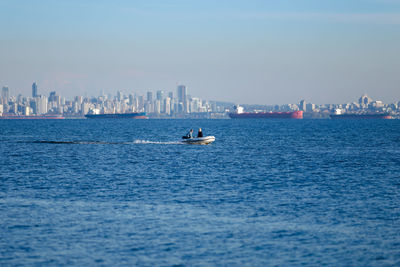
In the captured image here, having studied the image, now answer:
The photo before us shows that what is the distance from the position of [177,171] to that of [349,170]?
51.2ft

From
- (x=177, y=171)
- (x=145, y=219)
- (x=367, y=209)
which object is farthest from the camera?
(x=177, y=171)

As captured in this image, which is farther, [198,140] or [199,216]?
[198,140]

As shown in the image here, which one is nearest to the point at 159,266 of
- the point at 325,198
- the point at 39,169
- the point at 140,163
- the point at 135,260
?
the point at 135,260

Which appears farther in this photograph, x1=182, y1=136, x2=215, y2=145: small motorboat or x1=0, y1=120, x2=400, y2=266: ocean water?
x1=182, y1=136, x2=215, y2=145: small motorboat

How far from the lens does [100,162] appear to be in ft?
199

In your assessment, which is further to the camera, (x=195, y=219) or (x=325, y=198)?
(x=325, y=198)

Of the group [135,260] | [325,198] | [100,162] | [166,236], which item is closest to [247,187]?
[325,198]

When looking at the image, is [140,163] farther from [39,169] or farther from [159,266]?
[159,266]

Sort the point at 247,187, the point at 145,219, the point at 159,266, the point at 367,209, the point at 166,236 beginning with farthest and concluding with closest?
the point at 247,187 → the point at 367,209 → the point at 145,219 → the point at 166,236 → the point at 159,266

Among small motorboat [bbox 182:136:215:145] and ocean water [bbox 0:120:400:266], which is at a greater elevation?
small motorboat [bbox 182:136:215:145]

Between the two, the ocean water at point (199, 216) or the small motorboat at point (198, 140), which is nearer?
the ocean water at point (199, 216)

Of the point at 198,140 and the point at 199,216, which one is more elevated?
the point at 198,140

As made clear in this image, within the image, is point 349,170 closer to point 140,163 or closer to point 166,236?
point 140,163

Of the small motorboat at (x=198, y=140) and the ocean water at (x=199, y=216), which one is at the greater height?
the small motorboat at (x=198, y=140)
